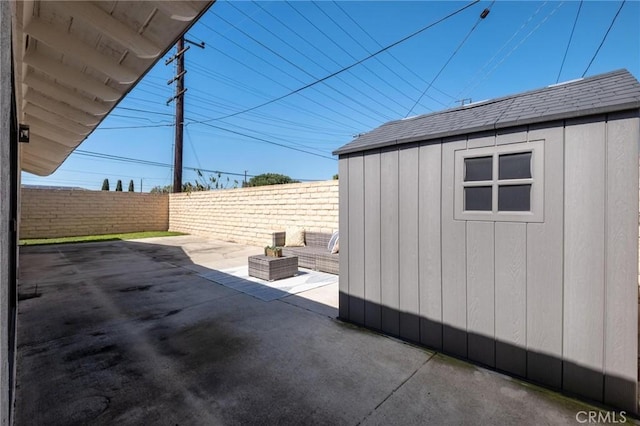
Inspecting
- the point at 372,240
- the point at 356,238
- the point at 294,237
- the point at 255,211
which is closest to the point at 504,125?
the point at 372,240

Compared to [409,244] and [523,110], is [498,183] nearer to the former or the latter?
[523,110]

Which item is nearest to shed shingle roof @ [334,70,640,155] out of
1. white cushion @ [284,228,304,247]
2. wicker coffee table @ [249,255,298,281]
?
wicker coffee table @ [249,255,298,281]

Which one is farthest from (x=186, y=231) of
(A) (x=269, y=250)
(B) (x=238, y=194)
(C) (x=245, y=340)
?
(C) (x=245, y=340)

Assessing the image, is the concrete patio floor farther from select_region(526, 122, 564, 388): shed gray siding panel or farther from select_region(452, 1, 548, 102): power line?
select_region(452, 1, 548, 102): power line

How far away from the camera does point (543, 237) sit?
2.17m

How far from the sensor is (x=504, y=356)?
2344 mm

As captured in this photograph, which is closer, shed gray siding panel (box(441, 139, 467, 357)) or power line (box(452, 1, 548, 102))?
shed gray siding panel (box(441, 139, 467, 357))

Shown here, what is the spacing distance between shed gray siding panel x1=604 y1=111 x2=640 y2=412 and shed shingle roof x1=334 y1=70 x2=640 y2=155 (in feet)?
0.65

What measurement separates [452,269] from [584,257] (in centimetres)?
89

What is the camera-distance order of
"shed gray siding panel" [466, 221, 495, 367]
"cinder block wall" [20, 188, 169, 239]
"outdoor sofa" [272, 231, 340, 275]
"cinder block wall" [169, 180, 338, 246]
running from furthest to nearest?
"cinder block wall" [20, 188, 169, 239]
"cinder block wall" [169, 180, 338, 246]
"outdoor sofa" [272, 231, 340, 275]
"shed gray siding panel" [466, 221, 495, 367]

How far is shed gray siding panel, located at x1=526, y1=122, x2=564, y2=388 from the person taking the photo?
211 cm

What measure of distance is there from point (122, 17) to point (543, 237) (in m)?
3.48

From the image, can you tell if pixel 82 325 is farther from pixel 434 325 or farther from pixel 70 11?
pixel 434 325

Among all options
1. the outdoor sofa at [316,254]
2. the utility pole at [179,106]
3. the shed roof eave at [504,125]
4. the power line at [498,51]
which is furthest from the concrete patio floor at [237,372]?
the utility pole at [179,106]
